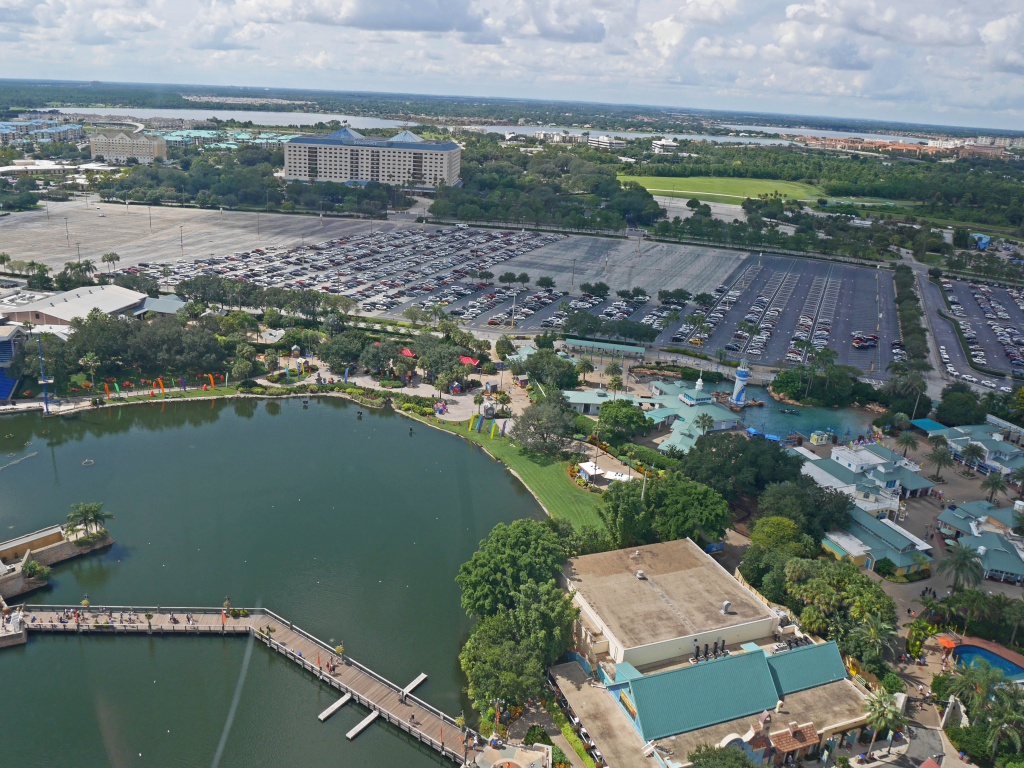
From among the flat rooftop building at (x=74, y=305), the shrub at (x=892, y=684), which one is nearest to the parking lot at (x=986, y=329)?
the shrub at (x=892, y=684)

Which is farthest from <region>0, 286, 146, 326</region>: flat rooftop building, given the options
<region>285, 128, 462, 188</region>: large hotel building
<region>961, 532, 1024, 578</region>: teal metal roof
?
<region>285, 128, 462, 188</region>: large hotel building

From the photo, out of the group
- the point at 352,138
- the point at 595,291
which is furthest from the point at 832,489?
the point at 352,138

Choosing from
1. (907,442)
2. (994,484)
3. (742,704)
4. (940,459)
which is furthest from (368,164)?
(742,704)

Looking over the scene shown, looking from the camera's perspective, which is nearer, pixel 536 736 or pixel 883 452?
pixel 536 736

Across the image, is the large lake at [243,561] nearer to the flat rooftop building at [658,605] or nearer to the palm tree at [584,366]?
the flat rooftop building at [658,605]

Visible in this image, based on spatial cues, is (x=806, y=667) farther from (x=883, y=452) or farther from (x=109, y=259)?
(x=109, y=259)

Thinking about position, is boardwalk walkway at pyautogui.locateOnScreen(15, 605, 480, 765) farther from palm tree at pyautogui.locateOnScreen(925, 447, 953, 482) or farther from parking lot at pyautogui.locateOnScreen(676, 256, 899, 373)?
parking lot at pyautogui.locateOnScreen(676, 256, 899, 373)
